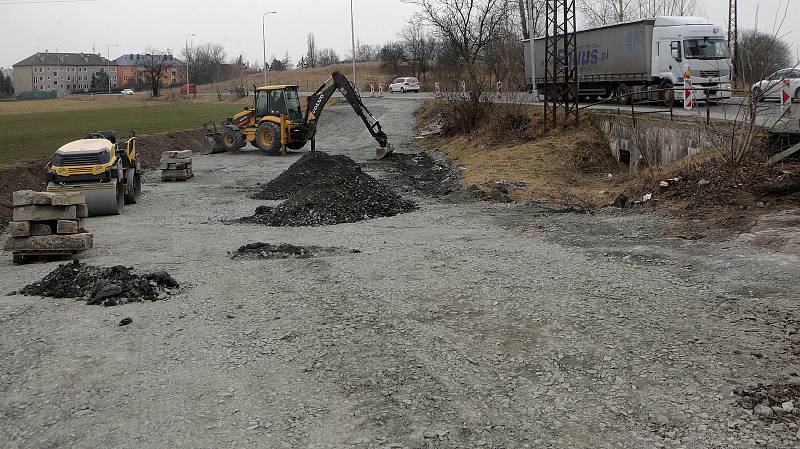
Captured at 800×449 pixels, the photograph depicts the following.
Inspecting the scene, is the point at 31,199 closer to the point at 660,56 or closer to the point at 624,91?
the point at 660,56

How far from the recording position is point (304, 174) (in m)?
21.9

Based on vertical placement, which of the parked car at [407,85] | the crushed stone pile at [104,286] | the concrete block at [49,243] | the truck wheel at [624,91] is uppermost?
the parked car at [407,85]

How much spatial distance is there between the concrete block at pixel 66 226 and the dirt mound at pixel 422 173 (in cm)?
1000

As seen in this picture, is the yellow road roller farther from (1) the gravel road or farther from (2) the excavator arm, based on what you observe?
(2) the excavator arm

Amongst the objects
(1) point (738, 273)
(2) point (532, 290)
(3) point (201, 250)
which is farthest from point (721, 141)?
(3) point (201, 250)

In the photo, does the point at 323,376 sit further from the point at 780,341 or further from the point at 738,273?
the point at 738,273

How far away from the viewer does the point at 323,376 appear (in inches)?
279

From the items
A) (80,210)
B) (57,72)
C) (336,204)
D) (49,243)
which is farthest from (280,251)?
(57,72)

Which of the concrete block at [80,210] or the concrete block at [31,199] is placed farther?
the concrete block at [80,210]

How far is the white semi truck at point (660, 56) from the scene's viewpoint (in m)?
29.0

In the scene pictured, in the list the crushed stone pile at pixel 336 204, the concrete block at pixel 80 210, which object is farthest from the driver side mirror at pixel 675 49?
the concrete block at pixel 80 210

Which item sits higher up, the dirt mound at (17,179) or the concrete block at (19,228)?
the dirt mound at (17,179)

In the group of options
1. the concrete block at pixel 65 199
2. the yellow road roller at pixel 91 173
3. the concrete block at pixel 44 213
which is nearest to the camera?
the concrete block at pixel 65 199

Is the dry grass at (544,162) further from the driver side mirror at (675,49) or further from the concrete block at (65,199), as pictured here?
the concrete block at (65,199)
